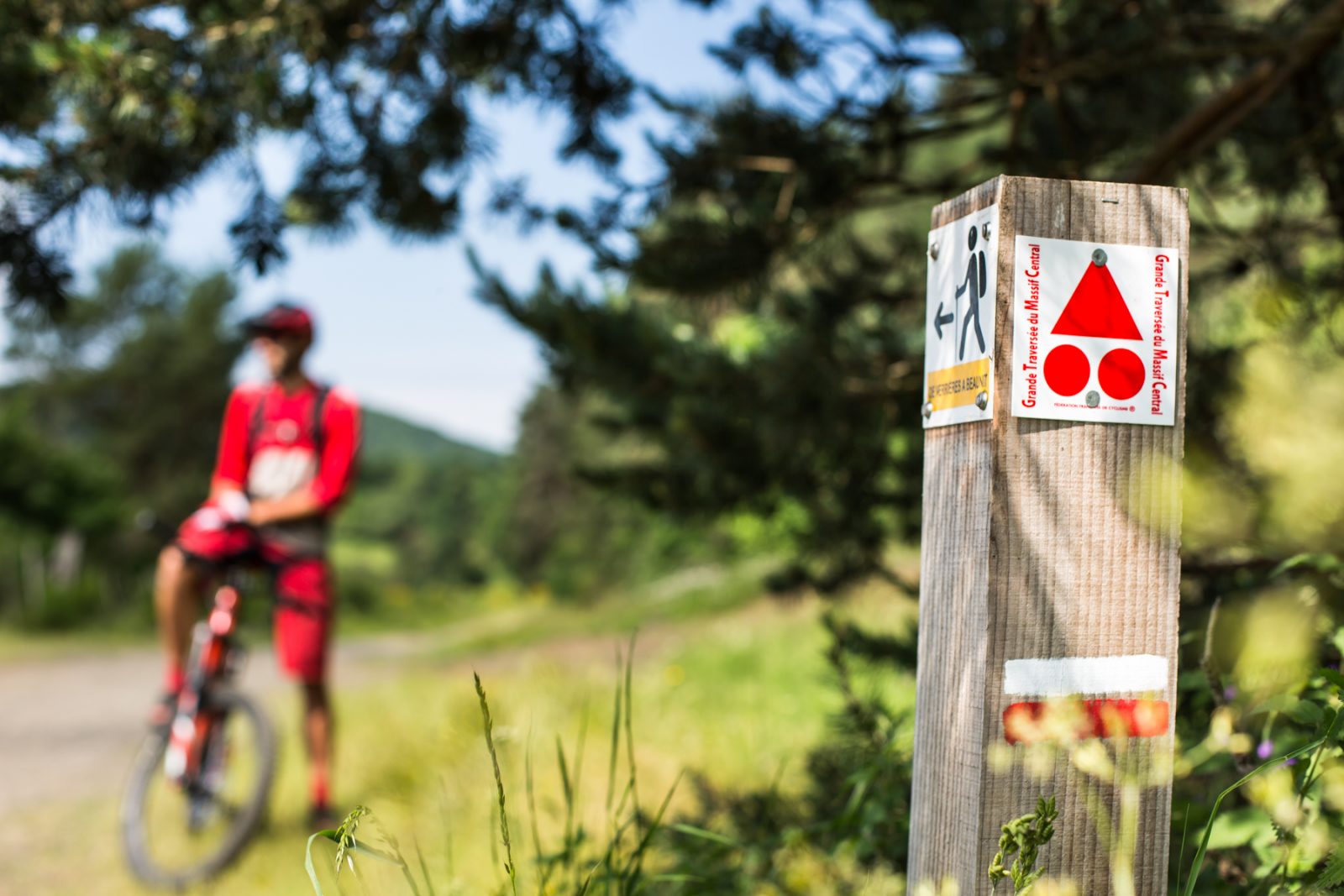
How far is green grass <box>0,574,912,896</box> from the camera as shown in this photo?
3.22 m

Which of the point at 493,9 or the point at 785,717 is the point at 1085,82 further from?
the point at 785,717

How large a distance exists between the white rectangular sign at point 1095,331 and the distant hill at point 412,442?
5627 cm

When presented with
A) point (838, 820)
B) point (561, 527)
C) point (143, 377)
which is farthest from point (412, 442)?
point (838, 820)

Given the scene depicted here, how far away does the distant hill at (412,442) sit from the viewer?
59562 mm

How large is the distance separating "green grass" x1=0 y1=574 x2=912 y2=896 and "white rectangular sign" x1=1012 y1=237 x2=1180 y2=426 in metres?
0.94

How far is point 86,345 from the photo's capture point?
24234 mm

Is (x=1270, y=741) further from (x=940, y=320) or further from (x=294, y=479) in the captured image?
(x=294, y=479)

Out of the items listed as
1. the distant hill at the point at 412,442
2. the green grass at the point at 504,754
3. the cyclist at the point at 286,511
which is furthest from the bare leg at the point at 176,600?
the distant hill at the point at 412,442

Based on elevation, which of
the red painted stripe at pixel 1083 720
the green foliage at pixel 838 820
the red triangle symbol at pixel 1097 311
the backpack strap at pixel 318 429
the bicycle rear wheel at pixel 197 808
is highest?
the backpack strap at pixel 318 429

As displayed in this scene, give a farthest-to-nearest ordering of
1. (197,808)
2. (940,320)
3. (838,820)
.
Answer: (197,808) < (838,820) < (940,320)

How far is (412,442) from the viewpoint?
275 ft

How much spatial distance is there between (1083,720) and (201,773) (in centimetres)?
313

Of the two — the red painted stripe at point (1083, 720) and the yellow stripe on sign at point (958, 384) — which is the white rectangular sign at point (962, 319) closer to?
the yellow stripe on sign at point (958, 384)

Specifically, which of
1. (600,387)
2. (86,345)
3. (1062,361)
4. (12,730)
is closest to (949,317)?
(1062,361)
